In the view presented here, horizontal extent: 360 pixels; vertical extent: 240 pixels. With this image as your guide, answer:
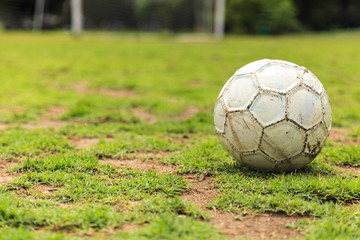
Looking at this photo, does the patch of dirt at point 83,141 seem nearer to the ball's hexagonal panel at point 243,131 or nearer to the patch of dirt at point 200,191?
the patch of dirt at point 200,191

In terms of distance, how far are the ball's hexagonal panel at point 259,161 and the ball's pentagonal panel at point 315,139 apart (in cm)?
37

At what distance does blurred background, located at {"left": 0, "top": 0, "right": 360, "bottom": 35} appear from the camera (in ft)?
97.9

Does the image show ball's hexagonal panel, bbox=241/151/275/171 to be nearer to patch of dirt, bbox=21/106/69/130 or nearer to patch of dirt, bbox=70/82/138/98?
patch of dirt, bbox=21/106/69/130

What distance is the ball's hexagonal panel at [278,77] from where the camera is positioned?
364cm

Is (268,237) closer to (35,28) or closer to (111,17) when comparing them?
(111,17)

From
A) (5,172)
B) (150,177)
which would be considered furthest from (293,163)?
(5,172)

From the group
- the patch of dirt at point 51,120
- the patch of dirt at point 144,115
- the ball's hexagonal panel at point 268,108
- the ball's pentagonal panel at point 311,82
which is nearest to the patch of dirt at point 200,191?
the ball's hexagonal panel at point 268,108

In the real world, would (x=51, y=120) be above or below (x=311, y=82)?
below

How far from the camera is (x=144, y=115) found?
662 centimetres

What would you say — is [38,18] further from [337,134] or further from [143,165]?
[143,165]

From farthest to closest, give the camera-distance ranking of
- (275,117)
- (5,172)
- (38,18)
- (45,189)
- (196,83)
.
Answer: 1. (38,18)
2. (196,83)
3. (5,172)
4. (275,117)
5. (45,189)

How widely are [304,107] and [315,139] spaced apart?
13.8 inches

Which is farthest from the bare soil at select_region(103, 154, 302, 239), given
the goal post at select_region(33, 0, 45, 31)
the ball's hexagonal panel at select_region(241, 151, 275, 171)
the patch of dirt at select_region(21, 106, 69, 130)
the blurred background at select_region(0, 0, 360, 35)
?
the goal post at select_region(33, 0, 45, 31)

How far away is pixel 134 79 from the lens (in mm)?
9656
